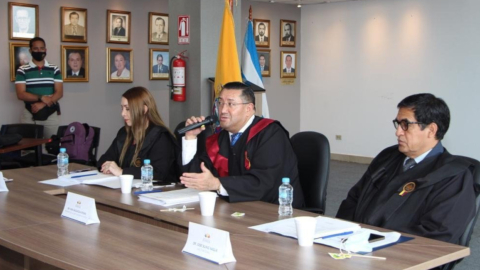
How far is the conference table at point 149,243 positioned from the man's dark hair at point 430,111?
2.29 feet

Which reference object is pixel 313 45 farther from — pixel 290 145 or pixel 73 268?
pixel 73 268

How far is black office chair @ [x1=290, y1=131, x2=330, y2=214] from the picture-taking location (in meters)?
3.93

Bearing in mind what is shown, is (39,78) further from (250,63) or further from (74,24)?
(250,63)

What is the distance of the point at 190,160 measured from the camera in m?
4.05

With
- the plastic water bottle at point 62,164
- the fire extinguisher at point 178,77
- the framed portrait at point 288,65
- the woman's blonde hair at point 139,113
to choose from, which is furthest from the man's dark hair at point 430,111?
the framed portrait at point 288,65

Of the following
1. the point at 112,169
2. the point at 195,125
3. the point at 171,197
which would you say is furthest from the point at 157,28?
the point at 171,197

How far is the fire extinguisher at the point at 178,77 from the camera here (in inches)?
256

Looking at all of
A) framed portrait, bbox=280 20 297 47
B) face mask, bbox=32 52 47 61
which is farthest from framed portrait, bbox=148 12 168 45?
framed portrait, bbox=280 20 297 47

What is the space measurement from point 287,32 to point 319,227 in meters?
8.55

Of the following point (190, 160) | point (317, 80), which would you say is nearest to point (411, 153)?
point (190, 160)

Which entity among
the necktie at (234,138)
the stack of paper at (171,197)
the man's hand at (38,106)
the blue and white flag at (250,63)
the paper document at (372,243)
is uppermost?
the blue and white flag at (250,63)

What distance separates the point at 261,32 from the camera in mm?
10703

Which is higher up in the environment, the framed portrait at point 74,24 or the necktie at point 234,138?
the framed portrait at point 74,24

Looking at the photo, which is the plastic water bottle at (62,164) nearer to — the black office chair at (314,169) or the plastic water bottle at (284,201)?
the black office chair at (314,169)
